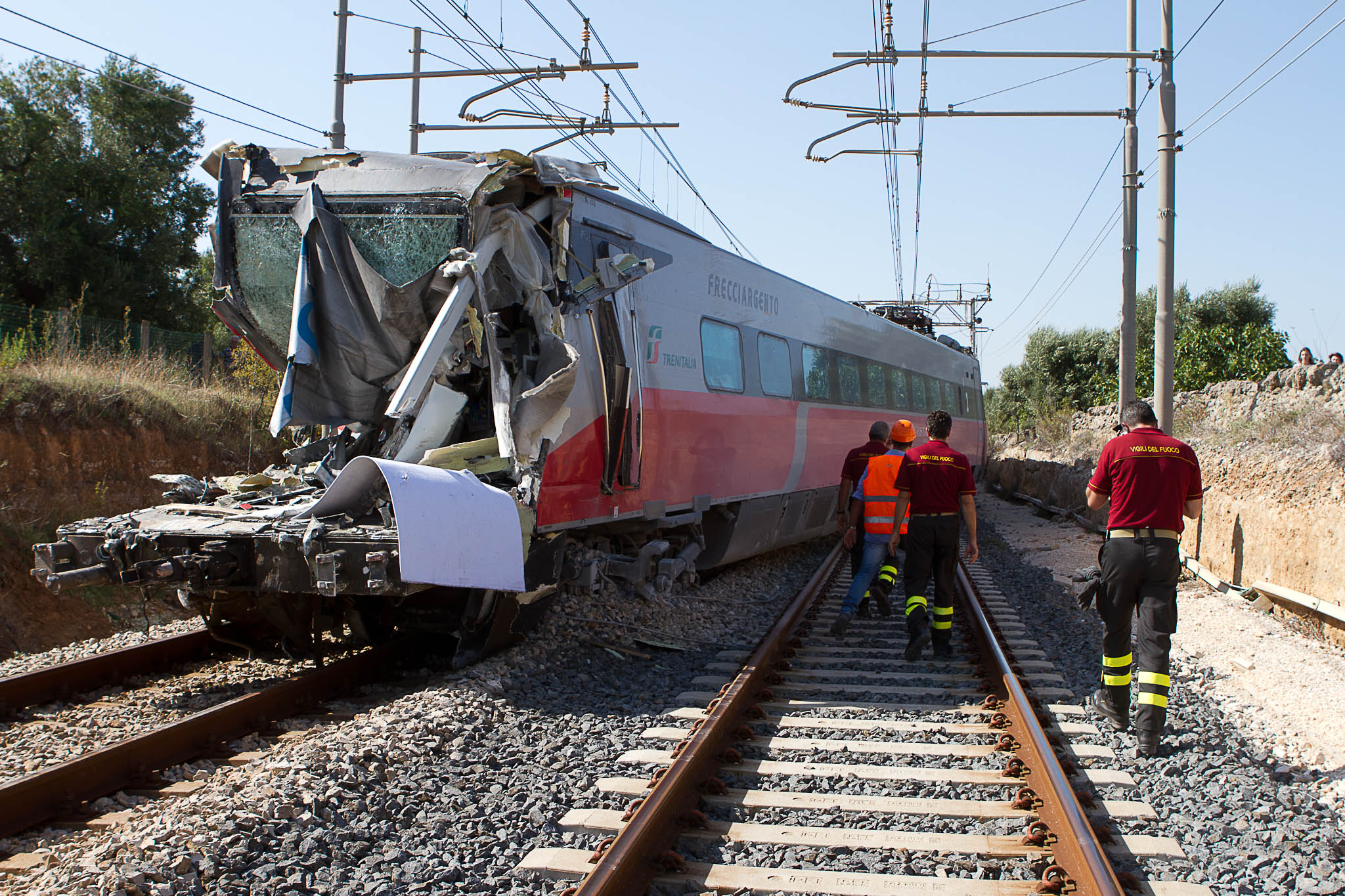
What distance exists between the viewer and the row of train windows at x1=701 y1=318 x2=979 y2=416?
9.55 meters

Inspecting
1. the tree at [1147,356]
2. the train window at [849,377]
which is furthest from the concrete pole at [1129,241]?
the train window at [849,377]

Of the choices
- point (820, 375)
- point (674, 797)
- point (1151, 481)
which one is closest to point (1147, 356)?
point (820, 375)

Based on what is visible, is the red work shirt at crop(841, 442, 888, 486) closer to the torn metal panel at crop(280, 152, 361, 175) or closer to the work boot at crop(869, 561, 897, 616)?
the work boot at crop(869, 561, 897, 616)

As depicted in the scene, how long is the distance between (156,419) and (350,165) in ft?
24.7

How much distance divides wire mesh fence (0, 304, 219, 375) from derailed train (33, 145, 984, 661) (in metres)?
7.11

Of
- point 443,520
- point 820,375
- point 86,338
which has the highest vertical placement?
point 86,338

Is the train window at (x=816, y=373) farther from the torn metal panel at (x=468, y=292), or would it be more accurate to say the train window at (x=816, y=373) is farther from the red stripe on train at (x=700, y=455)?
the torn metal panel at (x=468, y=292)

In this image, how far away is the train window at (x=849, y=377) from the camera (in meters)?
13.3

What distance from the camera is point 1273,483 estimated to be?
10109 millimetres

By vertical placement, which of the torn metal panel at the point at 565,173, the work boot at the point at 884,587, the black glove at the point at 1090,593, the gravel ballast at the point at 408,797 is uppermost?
the torn metal panel at the point at 565,173

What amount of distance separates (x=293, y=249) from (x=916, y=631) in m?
5.42

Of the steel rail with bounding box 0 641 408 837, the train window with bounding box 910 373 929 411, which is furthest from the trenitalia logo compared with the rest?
the train window with bounding box 910 373 929 411

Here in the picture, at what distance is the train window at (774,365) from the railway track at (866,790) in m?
4.22

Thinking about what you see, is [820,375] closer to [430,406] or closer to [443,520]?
[430,406]
